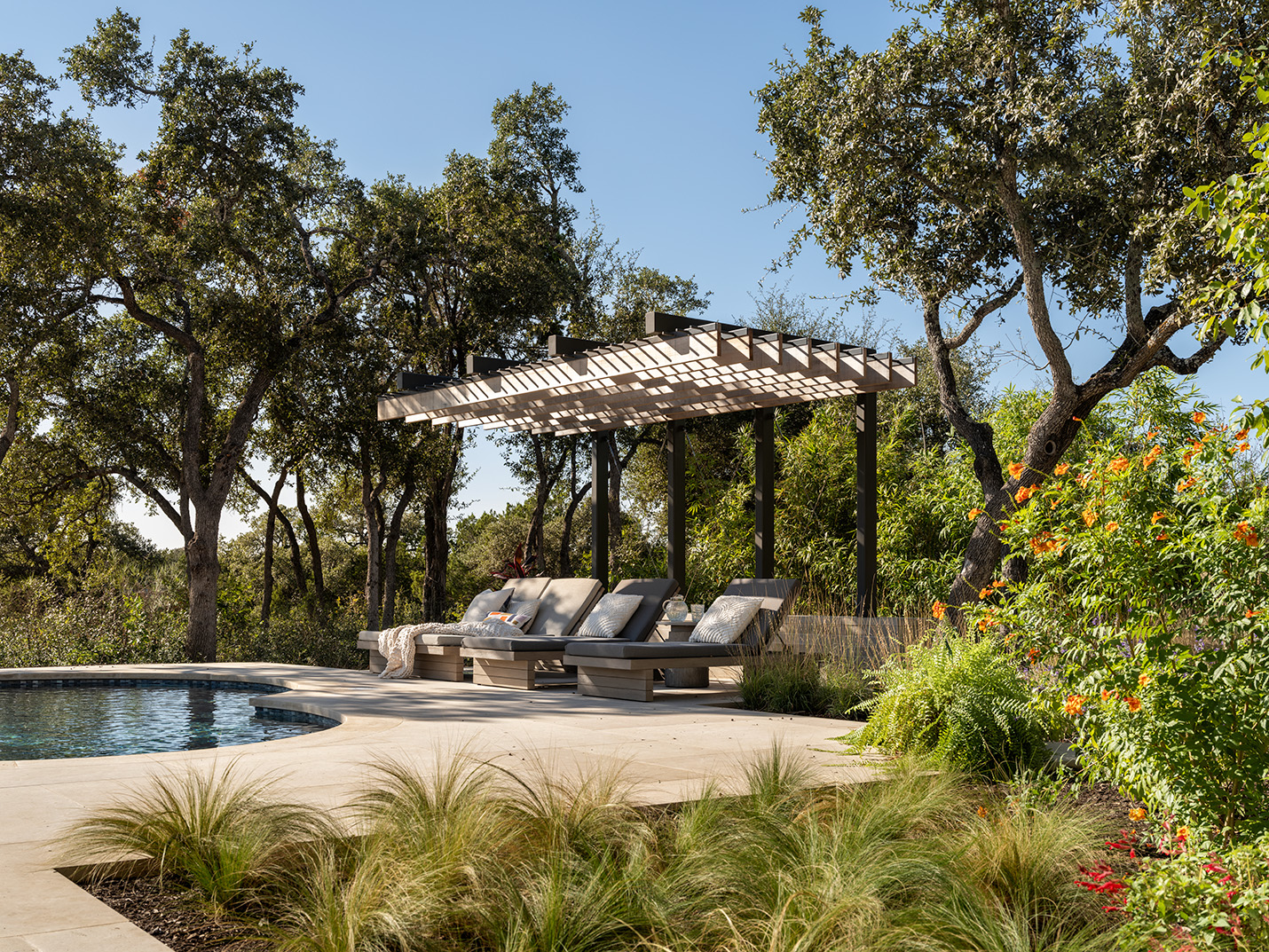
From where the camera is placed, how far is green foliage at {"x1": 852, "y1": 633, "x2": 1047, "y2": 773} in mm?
4469

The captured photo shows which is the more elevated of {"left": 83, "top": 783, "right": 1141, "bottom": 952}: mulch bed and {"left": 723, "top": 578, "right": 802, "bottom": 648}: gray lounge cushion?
{"left": 723, "top": 578, "right": 802, "bottom": 648}: gray lounge cushion

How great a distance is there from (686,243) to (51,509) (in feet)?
36.8

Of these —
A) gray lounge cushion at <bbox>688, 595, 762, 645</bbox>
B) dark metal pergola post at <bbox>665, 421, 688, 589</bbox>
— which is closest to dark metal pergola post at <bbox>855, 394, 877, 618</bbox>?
gray lounge cushion at <bbox>688, 595, 762, 645</bbox>

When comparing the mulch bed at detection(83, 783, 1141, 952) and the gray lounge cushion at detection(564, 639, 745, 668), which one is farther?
the gray lounge cushion at detection(564, 639, 745, 668)

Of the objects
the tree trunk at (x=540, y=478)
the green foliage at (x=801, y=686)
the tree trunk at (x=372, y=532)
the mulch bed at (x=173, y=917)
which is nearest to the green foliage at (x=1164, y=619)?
the mulch bed at (x=173, y=917)

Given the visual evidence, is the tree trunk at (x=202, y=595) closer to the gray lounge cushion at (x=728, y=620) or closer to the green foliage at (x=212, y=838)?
the gray lounge cushion at (x=728, y=620)

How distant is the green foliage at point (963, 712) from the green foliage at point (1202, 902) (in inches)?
66.4

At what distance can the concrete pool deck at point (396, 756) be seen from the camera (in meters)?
2.67

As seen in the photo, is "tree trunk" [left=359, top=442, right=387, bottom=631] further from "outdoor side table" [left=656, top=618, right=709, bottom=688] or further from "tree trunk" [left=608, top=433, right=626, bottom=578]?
"outdoor side table" [left=656, top=618, right=709, bottom=688]

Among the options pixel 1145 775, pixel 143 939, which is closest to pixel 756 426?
pixel 1145 775

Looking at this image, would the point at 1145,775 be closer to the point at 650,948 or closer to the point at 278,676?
the point at 650,948

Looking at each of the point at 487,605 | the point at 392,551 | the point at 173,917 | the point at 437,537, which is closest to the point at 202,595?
the point at 392,551

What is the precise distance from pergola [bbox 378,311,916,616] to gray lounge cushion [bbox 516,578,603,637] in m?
1.62

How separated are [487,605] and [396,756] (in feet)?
21.0
